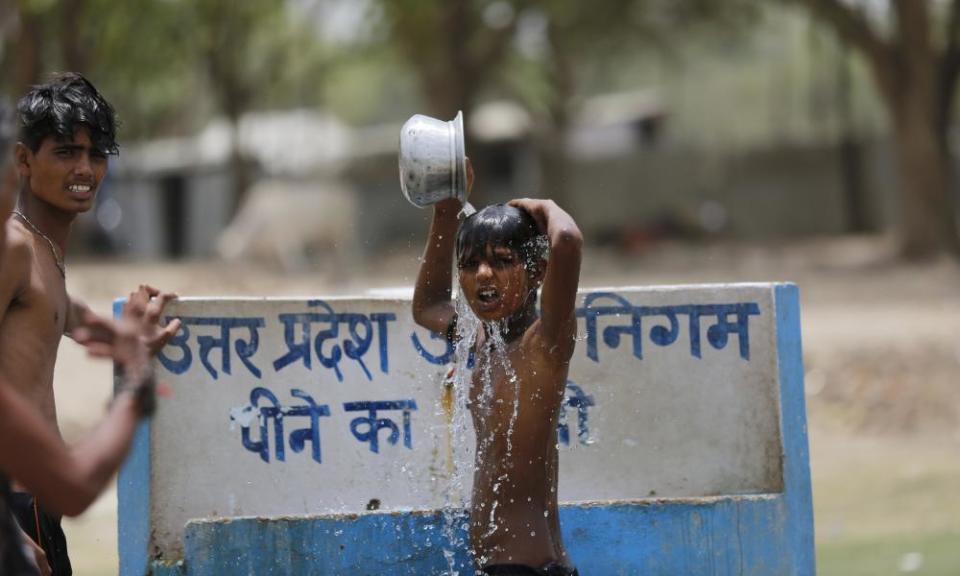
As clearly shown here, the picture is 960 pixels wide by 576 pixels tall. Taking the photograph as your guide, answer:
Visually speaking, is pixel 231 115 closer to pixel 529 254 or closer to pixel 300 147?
pixel 300 147

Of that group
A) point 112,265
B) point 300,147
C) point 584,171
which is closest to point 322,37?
point 300,147

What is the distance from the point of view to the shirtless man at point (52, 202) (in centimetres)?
338

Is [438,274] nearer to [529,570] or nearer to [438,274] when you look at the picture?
[438,274]

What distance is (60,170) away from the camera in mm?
3559

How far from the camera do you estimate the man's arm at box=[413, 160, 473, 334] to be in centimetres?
398

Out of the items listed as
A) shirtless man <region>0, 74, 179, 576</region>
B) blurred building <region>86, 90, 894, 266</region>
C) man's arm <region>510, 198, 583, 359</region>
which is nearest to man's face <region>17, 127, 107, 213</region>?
shirtless man <region>0, 74, 179, 576</region>

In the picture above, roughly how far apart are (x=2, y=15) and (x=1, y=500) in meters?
0.99

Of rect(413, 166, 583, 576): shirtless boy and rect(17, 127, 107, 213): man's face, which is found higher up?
rect(17, 127, 107, 213): man's face

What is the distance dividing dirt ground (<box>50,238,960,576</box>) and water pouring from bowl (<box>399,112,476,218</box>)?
10.6 feet

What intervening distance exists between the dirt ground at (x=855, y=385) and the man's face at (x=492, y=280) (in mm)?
3145

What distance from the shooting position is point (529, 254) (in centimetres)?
364

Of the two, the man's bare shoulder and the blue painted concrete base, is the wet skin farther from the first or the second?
the man's bare shoulder

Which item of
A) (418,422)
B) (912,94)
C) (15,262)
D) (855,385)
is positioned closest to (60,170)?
(15,262)

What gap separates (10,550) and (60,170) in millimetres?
1224
